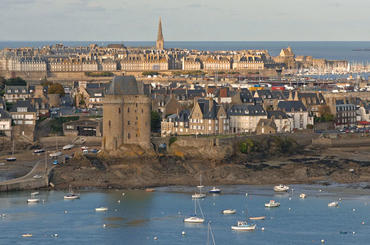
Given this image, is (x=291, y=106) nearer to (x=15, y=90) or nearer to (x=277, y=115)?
(x=277, y=115)

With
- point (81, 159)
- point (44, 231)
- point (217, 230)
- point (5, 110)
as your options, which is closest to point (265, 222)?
point (217, 230)

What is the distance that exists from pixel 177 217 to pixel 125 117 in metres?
11.5

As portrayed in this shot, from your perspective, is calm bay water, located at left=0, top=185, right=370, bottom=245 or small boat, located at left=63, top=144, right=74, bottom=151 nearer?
calm bay water, located at left=0, top=185, right=370, bottom=245

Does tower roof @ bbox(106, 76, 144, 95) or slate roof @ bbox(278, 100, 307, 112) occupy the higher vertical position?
tower roof @ bbox(106, 76, 144, 95)

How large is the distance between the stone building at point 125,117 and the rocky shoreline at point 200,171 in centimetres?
120

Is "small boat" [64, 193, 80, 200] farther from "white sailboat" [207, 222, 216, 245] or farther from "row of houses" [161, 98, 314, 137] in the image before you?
"row of houses" [161, 98, 314, 137]

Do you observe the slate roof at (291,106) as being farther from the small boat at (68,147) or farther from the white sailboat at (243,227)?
the white sailboat at (243,227)

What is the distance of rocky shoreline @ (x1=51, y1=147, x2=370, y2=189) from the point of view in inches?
1655

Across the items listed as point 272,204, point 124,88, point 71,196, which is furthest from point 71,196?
point 124,88

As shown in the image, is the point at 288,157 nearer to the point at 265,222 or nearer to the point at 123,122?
the point at 123,122

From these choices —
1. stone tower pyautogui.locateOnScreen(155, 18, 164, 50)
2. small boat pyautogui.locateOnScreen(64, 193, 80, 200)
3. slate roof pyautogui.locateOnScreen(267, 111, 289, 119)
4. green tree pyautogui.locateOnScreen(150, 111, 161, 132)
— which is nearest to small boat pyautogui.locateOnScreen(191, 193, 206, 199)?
small boat pyautogui.locateOnScreen(64, 193, 80, 200)

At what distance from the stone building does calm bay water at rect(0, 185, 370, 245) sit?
5830 mm

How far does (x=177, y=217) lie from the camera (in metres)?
35.3

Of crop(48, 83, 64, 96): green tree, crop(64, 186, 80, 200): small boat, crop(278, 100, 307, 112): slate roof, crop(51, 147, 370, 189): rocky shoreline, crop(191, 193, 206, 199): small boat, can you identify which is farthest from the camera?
crop(48, 83, 64, 96): green tree
